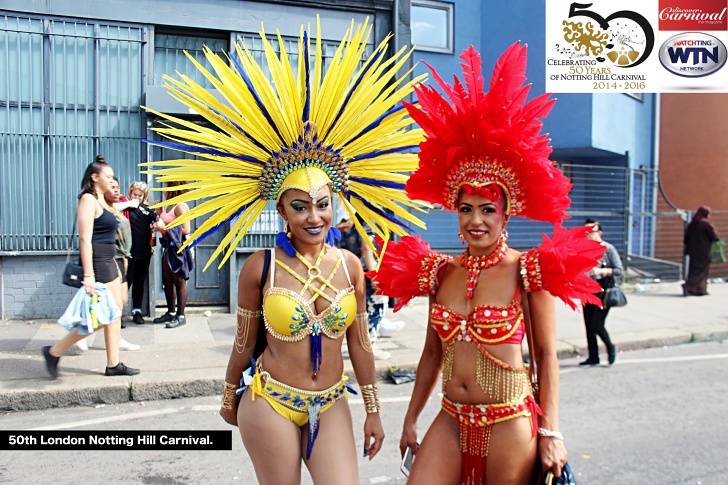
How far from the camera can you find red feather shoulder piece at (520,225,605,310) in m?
2.33

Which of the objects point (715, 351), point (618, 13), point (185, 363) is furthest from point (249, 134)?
point (618, 13)

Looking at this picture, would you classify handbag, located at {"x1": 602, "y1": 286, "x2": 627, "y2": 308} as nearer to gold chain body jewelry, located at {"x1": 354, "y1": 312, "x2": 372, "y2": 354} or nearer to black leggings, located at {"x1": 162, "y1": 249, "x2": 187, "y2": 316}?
gold chain body jewelry, located at {"x1": 354, "y1": 312, "x2": 372, "y2": 354}

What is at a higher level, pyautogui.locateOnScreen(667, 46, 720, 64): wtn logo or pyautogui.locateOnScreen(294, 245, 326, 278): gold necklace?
pyautogui.locateOnScreen(667, 46, 720, 64): wtn logo

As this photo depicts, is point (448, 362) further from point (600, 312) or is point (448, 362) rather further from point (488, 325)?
point (600, 312)

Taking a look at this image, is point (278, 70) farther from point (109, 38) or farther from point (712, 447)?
point (109, 38)

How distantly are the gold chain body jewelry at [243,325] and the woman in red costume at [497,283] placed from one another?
2.72 feet

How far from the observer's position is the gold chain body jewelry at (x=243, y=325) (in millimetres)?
2660

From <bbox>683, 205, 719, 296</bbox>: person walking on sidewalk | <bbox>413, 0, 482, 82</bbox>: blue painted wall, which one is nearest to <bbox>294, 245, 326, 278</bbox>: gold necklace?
<bbox>413, 0, 482, 82</bbox>: blue painted wall

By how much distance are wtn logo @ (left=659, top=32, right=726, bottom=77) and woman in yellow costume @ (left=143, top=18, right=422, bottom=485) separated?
7.67 metres

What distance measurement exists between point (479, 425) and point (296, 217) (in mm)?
1161

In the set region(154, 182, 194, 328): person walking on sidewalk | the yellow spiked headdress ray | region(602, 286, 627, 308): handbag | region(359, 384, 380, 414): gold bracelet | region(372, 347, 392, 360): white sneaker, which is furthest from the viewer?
region(154, 182, 194, 328): person walking on sidewalk

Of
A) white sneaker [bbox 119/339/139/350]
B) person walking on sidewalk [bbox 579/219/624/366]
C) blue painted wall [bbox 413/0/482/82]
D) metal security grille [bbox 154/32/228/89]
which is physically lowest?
white sneaker [bbox 119/339/139/350]

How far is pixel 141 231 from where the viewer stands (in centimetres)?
793

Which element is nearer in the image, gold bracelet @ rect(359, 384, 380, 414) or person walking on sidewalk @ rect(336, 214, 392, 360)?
gold bracelet @ rect(359, 384, 380, 414)
